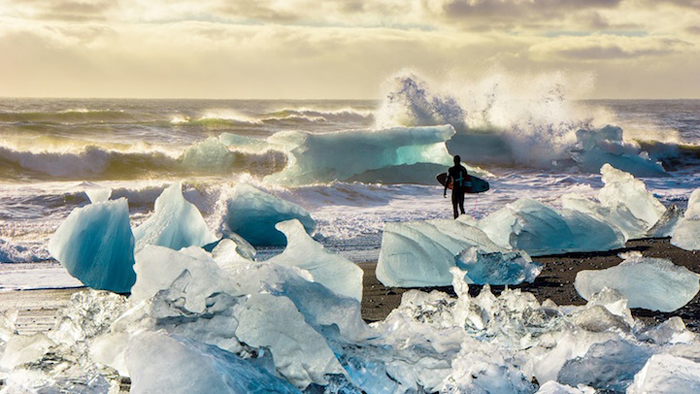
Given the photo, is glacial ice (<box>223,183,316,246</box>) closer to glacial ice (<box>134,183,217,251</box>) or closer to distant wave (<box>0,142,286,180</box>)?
glacial ice (<box>134,183,217,251</box>)

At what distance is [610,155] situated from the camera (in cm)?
2334

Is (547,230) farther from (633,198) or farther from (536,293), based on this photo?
(633,198)

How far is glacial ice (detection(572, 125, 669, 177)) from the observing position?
22.1 meters

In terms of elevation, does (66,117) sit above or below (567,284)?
below

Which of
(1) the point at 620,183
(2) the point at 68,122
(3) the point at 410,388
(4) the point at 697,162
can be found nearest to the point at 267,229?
(1) the point at 620,183

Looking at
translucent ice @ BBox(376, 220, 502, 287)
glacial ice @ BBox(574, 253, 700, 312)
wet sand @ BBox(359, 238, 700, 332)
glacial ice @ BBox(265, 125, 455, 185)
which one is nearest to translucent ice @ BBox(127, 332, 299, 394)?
wet sand @ BBox(359, 238, 700, 332)

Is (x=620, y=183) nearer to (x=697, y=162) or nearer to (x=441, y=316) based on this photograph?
(x=441, y=316)

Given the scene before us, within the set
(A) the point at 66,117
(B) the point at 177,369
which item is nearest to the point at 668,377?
(B) the point at 177,369

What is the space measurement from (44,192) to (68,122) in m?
18.9

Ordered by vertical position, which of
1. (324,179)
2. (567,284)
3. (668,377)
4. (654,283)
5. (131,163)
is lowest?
(131,163)

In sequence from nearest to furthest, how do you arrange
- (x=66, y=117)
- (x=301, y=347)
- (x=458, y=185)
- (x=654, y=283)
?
1. (x=301, y=347)
2. (x=654, y=283)
3. (x=458, y=185)
4. (x=66, y=117)

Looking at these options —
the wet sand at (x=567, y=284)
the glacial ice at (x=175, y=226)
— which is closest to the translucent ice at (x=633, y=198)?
the wet sand at (x=567, y=284)

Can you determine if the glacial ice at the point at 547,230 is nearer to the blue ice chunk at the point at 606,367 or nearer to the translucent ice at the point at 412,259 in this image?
the translucent ice at the point at 412,259

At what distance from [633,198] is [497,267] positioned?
4033 mm
